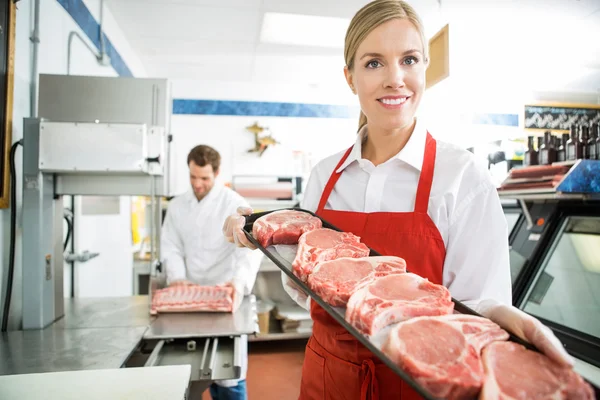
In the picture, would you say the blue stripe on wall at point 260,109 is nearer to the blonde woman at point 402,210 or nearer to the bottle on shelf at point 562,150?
the bottle on shelf at point 562,150

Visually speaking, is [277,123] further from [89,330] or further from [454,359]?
[454,359]

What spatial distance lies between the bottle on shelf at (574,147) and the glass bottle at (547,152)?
117 millimetres

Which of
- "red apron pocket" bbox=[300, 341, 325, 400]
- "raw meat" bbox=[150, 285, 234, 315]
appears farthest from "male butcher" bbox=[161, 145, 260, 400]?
"red apron pocket" bbox=[300, 341, 325, 400]

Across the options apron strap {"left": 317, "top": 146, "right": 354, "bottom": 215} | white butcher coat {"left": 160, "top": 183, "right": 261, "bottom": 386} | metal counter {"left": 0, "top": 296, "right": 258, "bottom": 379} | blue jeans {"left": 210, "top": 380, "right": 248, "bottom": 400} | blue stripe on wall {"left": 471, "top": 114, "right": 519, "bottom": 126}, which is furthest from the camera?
blue stripe on wall {"left": 471, "top": 114, "right": 519, "bottom": 126}

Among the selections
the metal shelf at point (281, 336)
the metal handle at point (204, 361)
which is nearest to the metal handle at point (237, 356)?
the metal handle at point (204, 361)

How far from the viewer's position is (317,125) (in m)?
6.49

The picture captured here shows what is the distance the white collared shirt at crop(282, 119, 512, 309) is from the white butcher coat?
1804mm

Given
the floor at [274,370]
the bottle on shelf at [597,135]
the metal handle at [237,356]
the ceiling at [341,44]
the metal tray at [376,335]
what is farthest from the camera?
the ceiling at [341,44]

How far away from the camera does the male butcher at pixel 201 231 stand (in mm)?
3035

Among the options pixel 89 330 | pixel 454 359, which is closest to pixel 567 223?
pixel 454 359

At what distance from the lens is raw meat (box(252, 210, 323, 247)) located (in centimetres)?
121

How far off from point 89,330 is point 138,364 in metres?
0.32

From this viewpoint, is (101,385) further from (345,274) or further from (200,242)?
(200,242)

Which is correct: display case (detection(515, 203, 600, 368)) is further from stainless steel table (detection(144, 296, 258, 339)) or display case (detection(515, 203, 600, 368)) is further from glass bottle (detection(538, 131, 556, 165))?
stainless steel table (detection(144, 296, 258, 339))
